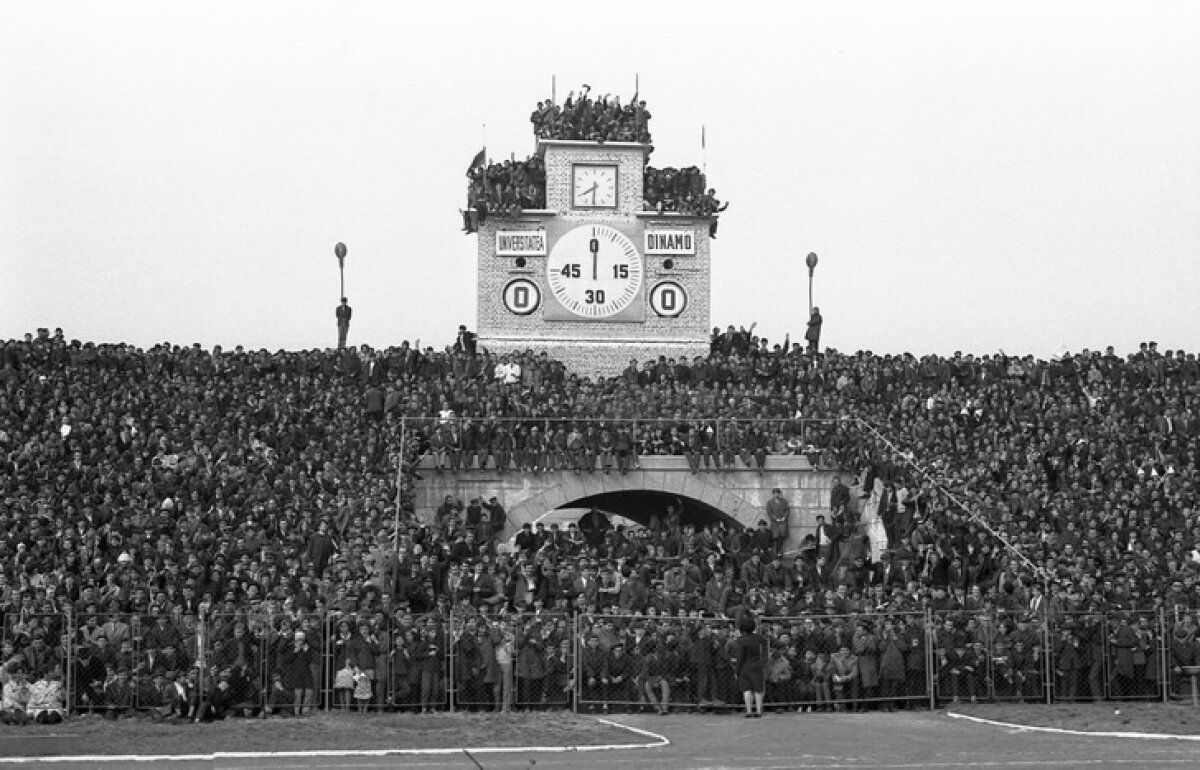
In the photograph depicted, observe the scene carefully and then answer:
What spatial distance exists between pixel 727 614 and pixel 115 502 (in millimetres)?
12248

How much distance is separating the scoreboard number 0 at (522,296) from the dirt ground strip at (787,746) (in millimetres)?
25339

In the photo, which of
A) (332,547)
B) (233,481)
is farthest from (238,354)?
(332,547)

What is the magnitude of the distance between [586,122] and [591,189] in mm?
1781

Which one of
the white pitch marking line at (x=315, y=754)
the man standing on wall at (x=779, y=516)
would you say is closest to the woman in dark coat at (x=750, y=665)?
the white pitch marking line at (x=315, y=754)

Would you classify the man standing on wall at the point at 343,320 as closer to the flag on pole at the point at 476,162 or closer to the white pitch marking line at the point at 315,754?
the flag on pole at the point at 476,162

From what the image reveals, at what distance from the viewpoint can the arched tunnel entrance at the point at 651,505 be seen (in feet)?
146

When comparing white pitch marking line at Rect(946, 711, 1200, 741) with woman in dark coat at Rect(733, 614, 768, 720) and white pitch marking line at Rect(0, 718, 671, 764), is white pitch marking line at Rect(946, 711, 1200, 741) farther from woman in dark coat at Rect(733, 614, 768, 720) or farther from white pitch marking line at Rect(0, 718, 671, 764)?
white pitch marking line at Rect(0, 718, 671, 764)

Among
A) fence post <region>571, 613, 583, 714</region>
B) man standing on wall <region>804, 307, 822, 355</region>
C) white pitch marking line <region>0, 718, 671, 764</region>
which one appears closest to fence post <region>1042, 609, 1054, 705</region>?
fence post <region>571, 613, 583, 714</region>

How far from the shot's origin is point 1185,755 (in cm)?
2328

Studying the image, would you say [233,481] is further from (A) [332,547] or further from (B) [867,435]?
(B) [867,435]

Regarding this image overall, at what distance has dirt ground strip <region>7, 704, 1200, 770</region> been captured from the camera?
22641mm

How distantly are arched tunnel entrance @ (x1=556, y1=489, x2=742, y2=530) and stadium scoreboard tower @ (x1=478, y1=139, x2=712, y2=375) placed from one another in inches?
189

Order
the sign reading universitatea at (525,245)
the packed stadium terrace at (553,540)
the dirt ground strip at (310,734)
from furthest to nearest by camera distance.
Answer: the sign reading universitatea at (525,245), the packed stadium terrace at (553,540), the dirt ground strip at (310,734)

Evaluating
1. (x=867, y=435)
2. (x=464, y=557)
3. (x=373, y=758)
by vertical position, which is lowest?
(x=373, y=758)
